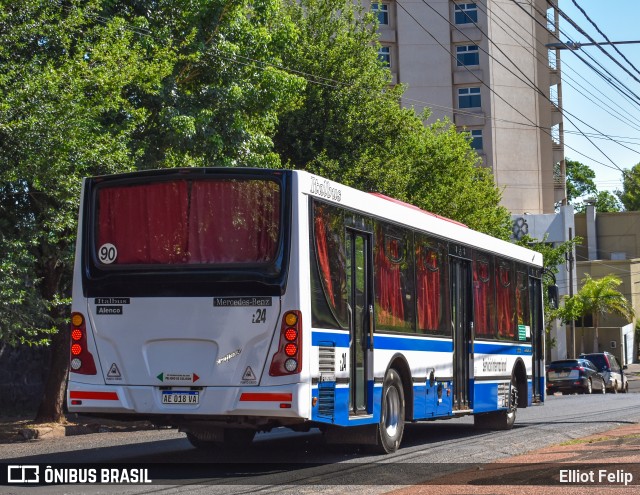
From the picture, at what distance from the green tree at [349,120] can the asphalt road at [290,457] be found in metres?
12.1

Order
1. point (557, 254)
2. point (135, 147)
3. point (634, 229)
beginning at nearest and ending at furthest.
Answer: point (135, 147), point (557, 254), point (634, 229)

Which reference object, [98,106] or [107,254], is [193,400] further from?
[98,106]

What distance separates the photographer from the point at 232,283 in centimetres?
1190

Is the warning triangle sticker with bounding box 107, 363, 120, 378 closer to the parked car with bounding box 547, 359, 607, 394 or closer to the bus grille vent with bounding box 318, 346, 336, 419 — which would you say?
the bus grille vent with bounding box 318, 346, 336, 419

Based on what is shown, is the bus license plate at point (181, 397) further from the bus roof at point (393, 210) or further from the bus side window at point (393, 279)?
the bus side window at point (393, 279)

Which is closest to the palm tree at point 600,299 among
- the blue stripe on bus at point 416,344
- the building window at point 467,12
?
the building window at point 467,12

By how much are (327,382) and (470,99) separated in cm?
5935

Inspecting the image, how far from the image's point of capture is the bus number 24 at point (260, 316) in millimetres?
11719

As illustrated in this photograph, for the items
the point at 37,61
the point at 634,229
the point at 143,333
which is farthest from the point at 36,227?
the point at 634,229

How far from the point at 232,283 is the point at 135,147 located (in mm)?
9294

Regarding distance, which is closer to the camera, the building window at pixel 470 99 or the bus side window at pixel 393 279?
the bus side window at pixel 393 279

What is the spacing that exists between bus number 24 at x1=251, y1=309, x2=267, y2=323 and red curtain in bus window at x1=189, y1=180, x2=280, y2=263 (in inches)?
21.7

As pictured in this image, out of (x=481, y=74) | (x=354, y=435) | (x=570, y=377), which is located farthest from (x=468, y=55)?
(x=354, y=435)

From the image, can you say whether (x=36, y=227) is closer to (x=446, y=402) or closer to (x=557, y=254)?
(x=446, y=402)
